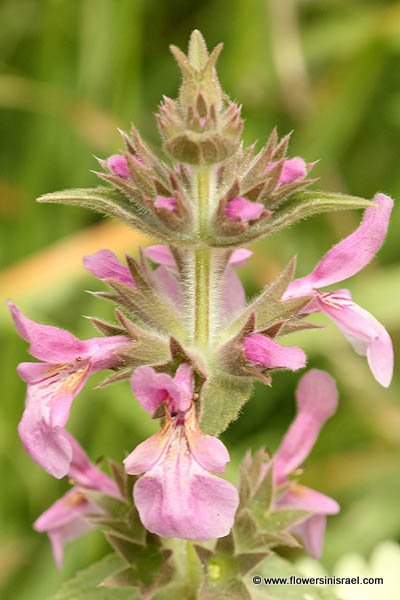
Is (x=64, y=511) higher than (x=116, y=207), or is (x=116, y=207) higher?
(x=116, y=207)

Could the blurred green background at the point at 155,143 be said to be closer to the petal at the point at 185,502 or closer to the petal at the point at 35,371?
the petal at the point at 35,371

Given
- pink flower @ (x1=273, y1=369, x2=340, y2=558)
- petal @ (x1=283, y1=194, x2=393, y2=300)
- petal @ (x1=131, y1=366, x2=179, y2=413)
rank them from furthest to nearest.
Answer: pink flower @ (x1=273, y1=369, x2=340, y2=558) < petal @ (x1=283, y1=194, x2=393, y2=300) < petal @ (x1=131, y1=366, x2=179, y2=413)

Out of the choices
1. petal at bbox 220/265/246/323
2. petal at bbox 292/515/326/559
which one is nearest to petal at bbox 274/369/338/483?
petal at bbox 292/515/326/559

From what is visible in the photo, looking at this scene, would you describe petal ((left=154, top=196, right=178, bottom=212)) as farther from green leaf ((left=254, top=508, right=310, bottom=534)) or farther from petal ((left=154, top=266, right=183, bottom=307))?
green leaf ((left=254, top=508, right=310, bottom=534))

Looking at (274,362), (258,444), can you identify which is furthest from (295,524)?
(258,444)

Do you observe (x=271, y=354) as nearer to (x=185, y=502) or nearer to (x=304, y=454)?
(x=185, y=502)

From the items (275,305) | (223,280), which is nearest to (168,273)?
(223,280)
